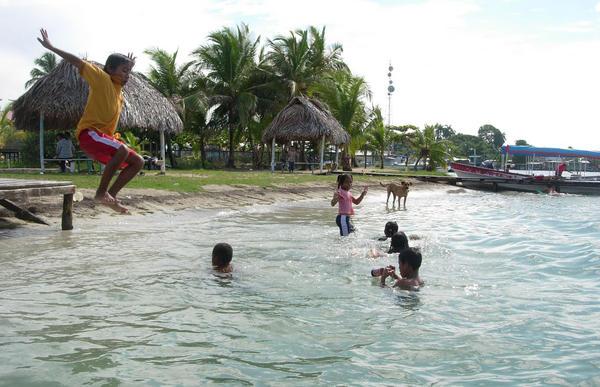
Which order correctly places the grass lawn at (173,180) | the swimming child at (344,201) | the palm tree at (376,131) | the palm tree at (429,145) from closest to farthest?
the swimming child at (344,201)
the grass lawn at (173,180)
the palm tree at (376,131)
the palm tree at (429,145)

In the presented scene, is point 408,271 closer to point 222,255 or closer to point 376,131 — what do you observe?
point 222,255

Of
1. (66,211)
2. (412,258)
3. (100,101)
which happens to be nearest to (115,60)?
(100,101)

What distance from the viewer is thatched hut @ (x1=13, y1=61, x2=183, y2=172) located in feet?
61.7

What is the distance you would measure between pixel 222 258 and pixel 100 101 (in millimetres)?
2492

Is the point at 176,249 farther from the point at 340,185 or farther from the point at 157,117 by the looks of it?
the point at 157,117

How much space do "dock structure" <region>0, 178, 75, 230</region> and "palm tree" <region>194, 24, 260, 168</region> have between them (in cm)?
2077

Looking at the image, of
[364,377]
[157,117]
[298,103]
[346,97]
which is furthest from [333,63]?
[364,377]

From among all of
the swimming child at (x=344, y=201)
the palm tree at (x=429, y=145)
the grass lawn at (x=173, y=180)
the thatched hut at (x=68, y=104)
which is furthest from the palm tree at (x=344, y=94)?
the swimming child at (x=344, y=201)

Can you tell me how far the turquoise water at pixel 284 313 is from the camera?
397 centimetres

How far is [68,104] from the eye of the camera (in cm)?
1872

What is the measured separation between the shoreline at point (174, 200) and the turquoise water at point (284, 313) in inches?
53.4

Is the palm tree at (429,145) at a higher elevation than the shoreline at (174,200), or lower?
higher

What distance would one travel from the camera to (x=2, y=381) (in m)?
3.60

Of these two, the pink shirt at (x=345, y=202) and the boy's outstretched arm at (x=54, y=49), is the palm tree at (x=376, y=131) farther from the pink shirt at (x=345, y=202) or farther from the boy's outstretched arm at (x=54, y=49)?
the boy's outstretched arm at (x=54, y=49)
